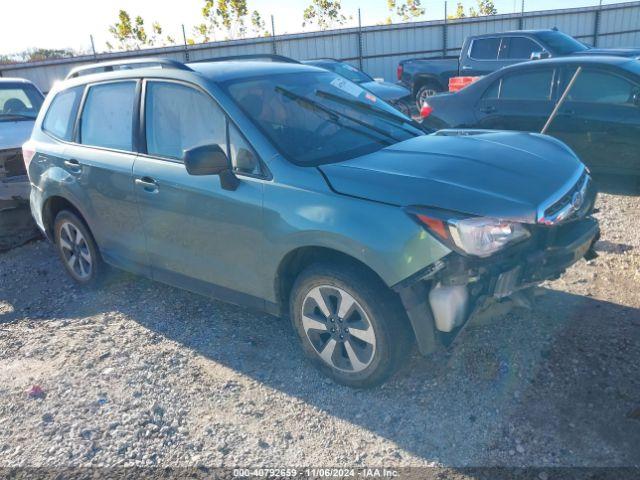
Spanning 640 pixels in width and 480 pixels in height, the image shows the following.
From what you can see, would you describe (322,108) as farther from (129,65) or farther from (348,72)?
(348,72)

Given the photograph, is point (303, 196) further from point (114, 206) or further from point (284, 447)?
A: point (114, 206)

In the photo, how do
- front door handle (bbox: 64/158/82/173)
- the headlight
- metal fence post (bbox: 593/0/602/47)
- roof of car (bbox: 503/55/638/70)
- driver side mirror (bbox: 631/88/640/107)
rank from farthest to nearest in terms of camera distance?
metal fence post (bbox: 593/0/602/47), roof of car (bbox: 503/55/638/70), driver side mirror (bbox: 631/88/640/107), front door handle (bbox: 64/158/82/173), the headlight

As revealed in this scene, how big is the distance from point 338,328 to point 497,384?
Answer: 3.11 ft

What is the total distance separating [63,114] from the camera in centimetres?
490

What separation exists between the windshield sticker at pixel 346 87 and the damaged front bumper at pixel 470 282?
1.90m

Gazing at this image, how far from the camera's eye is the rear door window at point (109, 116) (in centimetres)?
419

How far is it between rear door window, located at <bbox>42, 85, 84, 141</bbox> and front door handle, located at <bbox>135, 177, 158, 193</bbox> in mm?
1190

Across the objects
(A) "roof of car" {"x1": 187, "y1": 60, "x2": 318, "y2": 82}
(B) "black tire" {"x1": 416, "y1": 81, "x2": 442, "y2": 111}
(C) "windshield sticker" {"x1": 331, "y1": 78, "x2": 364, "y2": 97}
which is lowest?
(B) "black tire" {"x1": 416, "y1": 81, "x2": 442, "y2": 111}

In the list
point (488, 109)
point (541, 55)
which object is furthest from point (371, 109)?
point (541, 55)

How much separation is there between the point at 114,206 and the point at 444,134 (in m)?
2.48

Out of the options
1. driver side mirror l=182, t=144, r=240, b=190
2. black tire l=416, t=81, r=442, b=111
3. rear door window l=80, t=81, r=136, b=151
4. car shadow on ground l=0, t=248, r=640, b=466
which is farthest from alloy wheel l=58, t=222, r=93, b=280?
black tire l=416, t=81, r=442, b=111

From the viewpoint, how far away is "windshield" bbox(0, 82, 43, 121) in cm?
784

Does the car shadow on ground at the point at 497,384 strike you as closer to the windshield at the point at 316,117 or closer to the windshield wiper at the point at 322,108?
the windshield at the point at 316,117

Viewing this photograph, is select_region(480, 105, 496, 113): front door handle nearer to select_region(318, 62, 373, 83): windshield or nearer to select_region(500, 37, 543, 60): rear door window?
select_region(500, 37, 543, 60): rear door window
